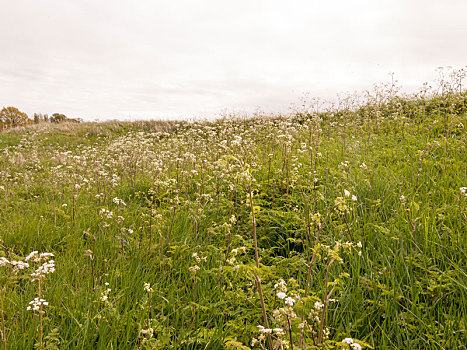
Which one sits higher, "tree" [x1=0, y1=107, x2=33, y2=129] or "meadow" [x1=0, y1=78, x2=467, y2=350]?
"tree" [x1=0, y1=107, x2=33, y2=129]

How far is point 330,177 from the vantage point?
596 cm

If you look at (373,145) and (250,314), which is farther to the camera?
(373,145)

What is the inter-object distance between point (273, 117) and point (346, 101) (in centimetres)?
498

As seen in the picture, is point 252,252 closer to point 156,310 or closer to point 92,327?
point 156,310

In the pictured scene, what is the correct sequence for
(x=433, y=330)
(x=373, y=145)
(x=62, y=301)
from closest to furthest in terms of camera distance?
(x=433, y=330), (x=62, y=301), (x=373, y=145)

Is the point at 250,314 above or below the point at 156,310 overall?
above

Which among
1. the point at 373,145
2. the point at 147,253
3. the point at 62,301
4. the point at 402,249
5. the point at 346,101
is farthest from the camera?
the point at 346,101

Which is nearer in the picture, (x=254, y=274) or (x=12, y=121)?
(x=254, y=274)

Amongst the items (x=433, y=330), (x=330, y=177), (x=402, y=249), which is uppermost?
(x=330, y=177)

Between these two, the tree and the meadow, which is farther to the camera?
the tree

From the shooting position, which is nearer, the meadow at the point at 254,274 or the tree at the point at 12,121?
the meadow at the point at 254,274

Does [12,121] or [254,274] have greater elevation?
[12,121]

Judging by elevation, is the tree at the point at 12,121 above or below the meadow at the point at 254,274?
above

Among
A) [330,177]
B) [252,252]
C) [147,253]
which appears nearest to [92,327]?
[147,253]
